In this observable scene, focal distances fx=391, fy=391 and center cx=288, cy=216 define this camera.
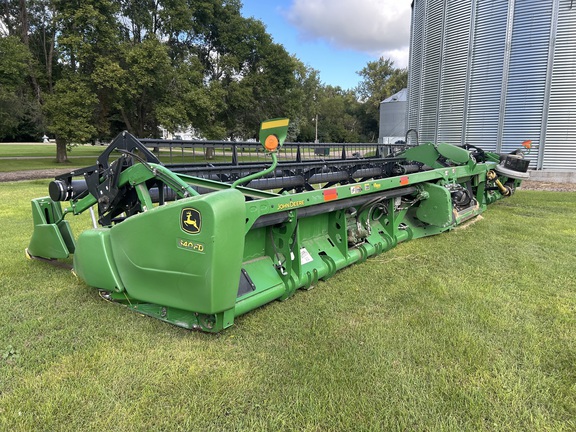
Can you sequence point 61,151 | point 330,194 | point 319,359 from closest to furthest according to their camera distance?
point 319,359
point 330,194
point 61,151

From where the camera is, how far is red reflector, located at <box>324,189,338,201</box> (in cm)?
361

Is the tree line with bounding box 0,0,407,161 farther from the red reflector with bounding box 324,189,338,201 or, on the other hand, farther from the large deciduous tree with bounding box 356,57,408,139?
the large deciduous tree with bounding box 356,57,408,139

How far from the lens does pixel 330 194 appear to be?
12.0 ft

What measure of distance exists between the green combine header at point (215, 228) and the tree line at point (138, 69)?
16395 mm

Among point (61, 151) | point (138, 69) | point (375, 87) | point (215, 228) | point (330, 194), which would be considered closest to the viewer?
point (215, 228)

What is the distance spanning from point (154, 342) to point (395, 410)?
1.67 m

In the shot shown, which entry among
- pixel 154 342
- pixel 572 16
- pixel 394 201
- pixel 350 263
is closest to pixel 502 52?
pixel 572 16

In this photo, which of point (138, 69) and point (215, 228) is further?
point (138, 69)

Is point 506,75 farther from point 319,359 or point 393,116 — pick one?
point 393,116

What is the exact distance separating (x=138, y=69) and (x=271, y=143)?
18856mm

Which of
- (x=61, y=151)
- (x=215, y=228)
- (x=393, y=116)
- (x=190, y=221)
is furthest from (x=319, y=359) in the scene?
(x=393, y=116)

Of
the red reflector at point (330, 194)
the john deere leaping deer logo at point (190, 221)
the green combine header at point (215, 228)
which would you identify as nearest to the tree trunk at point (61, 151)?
the green combine header at point (215, 228)

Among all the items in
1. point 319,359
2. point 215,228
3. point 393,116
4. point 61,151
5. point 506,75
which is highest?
point 393,116

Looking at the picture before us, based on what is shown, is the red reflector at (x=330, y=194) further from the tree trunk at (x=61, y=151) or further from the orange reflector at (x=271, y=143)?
the tree trunk at (x=61, y=151)
